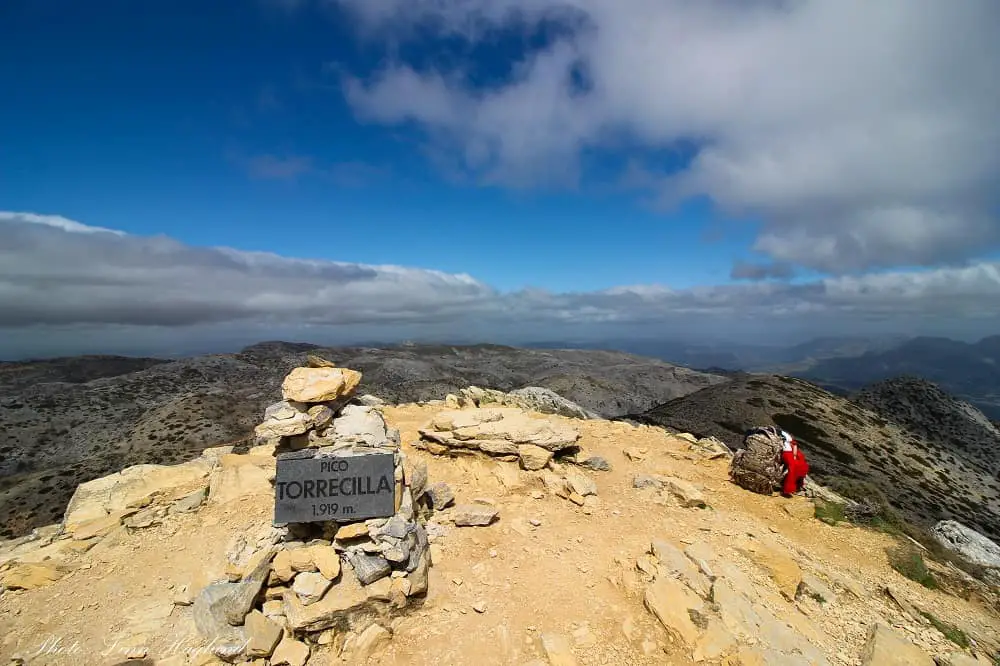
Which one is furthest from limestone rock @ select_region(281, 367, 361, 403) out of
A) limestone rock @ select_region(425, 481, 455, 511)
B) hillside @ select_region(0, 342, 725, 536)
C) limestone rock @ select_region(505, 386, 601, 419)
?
hillside @ select_region(0, 342, 725, 536)

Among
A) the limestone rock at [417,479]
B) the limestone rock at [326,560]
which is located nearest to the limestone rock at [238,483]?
the limestone rock at [417,479]

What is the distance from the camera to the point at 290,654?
8719mm

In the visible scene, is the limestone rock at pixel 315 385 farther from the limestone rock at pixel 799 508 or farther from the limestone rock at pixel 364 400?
the limestone rock at pixel 799 508

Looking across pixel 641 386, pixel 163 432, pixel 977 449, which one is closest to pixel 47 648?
pixel 163 432

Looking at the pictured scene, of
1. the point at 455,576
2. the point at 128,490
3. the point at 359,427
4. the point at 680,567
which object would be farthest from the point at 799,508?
the point at 128,490

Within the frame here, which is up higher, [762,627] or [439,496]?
[439,496]

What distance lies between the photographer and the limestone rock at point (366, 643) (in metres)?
8.75

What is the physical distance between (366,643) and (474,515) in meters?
4.83

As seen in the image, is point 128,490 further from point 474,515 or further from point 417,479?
point 474,515

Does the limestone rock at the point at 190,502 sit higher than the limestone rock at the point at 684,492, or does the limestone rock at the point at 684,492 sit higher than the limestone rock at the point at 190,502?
the limestone rock at the point at 190,502

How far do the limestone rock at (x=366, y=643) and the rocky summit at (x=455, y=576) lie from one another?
0.04 metres

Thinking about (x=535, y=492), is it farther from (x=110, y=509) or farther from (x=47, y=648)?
(x=110, y=509)

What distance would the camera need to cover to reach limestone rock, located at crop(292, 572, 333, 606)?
962 centimetres

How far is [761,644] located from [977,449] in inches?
3154
